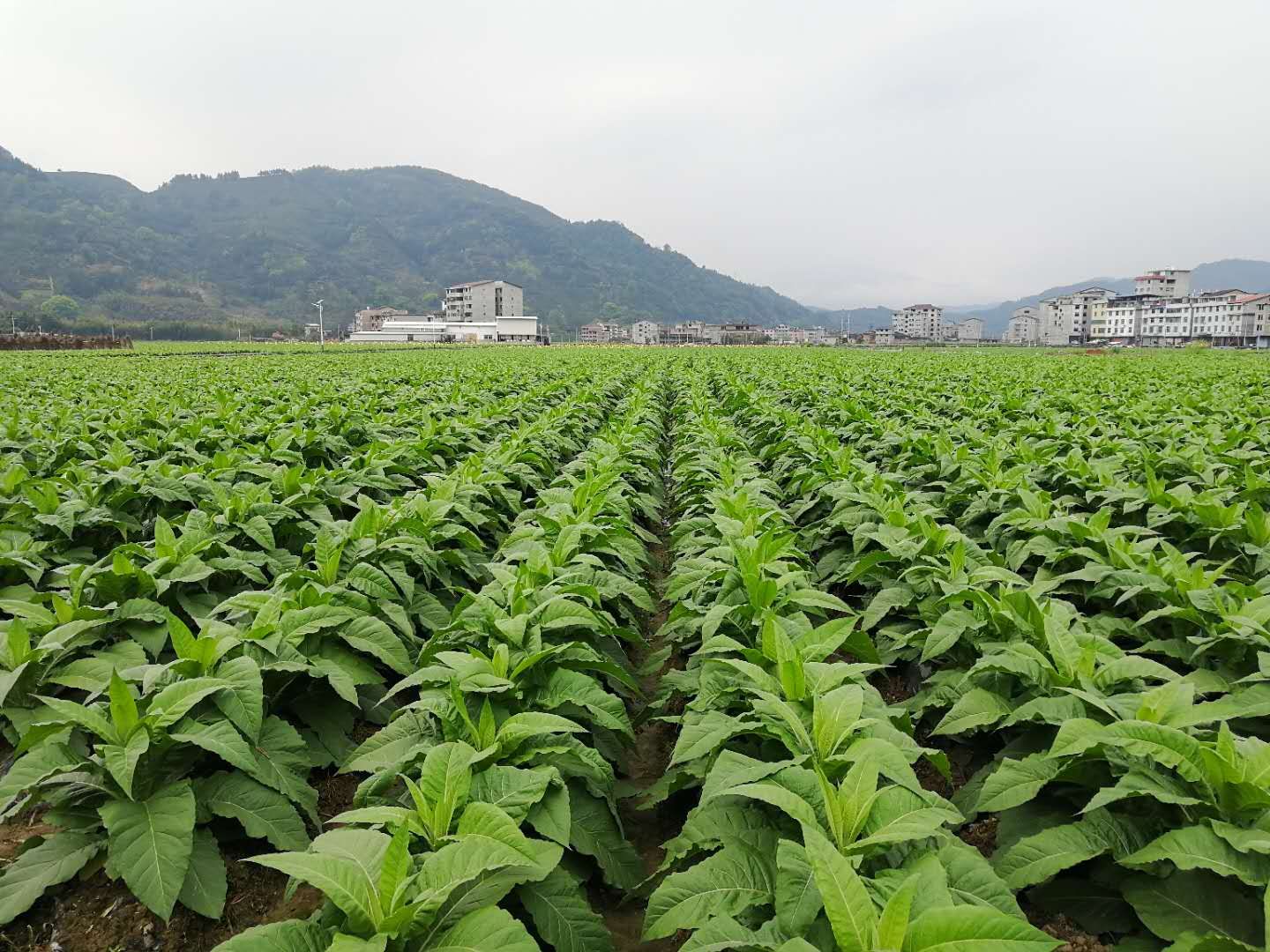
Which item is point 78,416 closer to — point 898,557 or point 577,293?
point 898,557

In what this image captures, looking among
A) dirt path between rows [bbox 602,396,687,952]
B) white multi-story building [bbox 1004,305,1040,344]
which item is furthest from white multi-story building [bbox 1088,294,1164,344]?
dirt path between rows [bbox 602,396,687,952]

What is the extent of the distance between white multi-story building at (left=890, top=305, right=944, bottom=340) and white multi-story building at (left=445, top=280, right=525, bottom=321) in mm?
81263

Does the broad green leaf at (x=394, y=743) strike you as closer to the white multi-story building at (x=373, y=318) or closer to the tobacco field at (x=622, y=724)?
the tobacco field at (x=622, y=724)

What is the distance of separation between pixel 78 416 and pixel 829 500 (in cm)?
1061

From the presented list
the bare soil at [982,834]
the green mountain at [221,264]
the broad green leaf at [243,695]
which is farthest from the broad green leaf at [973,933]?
the green mountain at [221,264]

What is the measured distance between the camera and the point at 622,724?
10.1 feet

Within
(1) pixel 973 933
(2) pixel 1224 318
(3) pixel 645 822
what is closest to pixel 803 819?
(1) pixel 973 933

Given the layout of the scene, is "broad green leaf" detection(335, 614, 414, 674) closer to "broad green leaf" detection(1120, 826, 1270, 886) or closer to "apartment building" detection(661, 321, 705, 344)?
"broad green leaf" detection(1120, 826, 1270, 886)

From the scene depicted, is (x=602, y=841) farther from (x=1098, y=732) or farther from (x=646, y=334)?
(x=646, y=334)

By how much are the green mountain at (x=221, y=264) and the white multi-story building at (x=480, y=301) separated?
2560cm

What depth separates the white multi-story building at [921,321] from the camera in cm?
15425

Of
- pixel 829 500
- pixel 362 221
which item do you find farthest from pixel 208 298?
pixel 829 500

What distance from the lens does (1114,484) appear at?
20.5ft

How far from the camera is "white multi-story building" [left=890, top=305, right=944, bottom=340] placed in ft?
506
